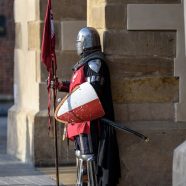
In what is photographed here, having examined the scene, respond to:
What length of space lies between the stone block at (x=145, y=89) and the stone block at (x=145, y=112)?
52 mm

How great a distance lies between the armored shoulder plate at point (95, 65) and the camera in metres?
9.30

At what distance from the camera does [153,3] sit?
993 centimetres

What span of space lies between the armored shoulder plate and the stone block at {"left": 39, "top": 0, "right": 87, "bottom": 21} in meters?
3.34

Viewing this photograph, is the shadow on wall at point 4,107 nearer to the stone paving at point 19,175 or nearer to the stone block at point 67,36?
the stone paving at point 19,175

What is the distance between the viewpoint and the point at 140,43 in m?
9.90

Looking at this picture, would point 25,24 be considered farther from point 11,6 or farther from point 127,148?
point 11,6

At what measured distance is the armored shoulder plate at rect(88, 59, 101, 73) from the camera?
9305 mm

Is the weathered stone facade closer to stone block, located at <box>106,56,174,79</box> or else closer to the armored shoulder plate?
stone block, located at <box>106,56,174,79</box>

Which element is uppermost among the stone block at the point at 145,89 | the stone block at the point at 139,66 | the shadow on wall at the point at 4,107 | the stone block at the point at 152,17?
the stone block at the point at 152,17

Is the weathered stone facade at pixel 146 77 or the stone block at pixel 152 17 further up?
the stone block at pixel 152 17

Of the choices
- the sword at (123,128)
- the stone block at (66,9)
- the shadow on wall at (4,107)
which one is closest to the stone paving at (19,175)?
the sword at (123,128)

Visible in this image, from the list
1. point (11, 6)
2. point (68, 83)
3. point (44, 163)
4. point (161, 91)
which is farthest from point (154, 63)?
point (11, 6)

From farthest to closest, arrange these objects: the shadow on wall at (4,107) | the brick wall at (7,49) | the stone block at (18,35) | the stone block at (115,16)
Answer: the brick wall at (7,49), the shadow on wall at (4,107), the stone block at (18,35), the stone block at (115,16)

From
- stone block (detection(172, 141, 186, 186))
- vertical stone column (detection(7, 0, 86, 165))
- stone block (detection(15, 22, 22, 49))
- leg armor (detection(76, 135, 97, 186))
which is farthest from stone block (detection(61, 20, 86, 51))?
stone block (detection(172, 141, 186, 186))
